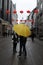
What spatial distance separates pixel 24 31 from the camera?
15.0 metres

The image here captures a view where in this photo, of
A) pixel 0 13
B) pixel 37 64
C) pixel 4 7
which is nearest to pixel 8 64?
pixel 37 64

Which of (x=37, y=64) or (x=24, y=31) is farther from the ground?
(x=24, y=31)

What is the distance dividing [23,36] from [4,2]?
310 feet

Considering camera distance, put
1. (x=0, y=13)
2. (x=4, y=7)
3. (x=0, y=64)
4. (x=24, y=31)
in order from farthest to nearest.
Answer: (x=4, y=7) < (x=0, y=13) < (x=24, y=31) < (x=0, y=64)

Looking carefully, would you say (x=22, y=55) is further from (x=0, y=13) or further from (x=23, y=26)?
(x=0, y=13)

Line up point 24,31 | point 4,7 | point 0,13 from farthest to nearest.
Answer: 1. point 4,7
2. point 0,13
3. point 24,31

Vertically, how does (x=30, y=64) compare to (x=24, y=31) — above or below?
below

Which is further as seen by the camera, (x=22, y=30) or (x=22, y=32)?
(x=22, y=30)

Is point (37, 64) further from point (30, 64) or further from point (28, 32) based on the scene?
point (28, 32)

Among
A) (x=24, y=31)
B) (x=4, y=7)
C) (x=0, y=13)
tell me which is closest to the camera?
(x=24, y=31)

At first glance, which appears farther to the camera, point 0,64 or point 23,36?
point 23,36

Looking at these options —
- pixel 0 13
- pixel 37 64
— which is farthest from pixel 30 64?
pixel 0 13

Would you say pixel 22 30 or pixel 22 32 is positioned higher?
pixel 22 30

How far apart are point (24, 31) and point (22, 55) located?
1.72m
